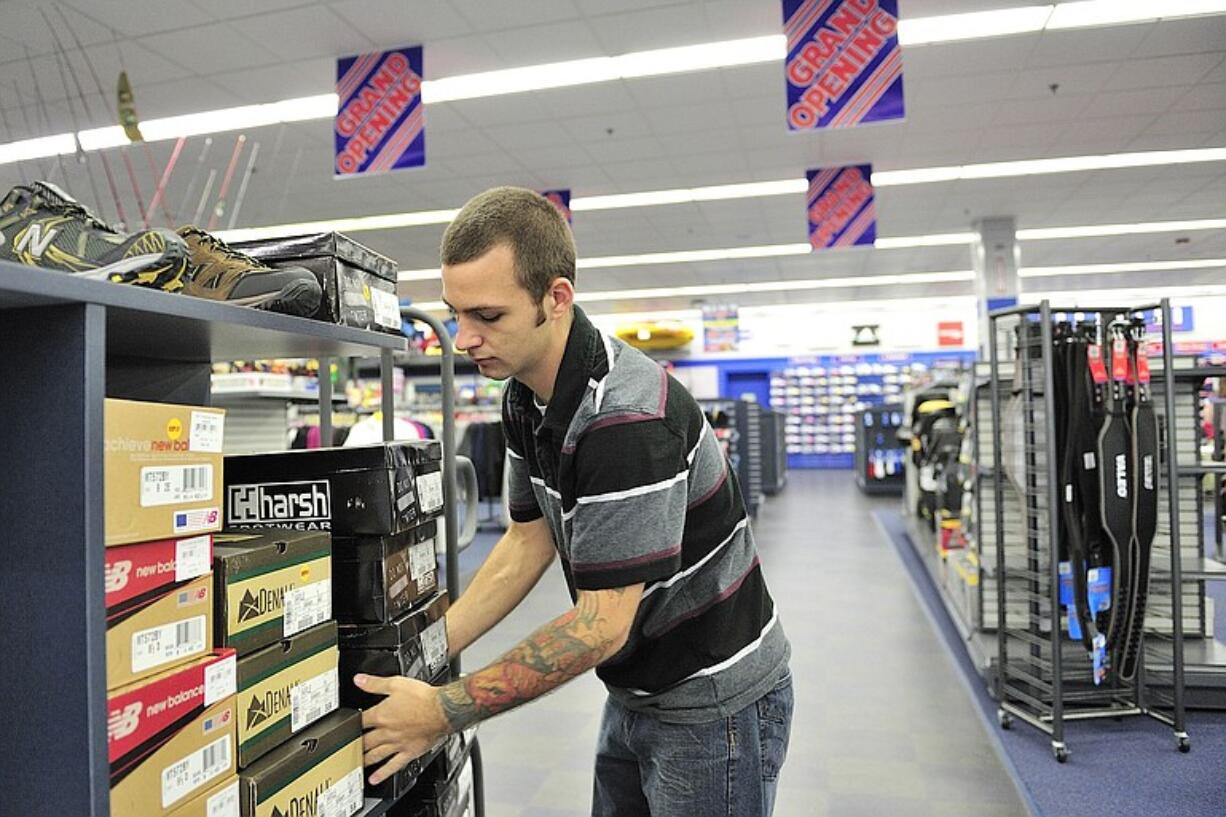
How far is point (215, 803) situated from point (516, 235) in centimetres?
84

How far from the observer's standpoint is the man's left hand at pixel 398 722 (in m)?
1.21

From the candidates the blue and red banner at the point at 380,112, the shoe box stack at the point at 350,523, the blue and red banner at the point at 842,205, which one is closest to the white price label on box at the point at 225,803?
the shoe box stack at the point at 350,523

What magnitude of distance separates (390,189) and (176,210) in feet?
9.68

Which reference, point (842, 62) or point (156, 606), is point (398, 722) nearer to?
point (156, 606)

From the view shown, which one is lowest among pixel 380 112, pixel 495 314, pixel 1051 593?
pixel 1051 593

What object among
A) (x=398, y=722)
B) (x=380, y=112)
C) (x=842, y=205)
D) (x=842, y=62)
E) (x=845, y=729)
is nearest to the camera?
(x=398, y=722)

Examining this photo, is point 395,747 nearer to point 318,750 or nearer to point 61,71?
point 318,750

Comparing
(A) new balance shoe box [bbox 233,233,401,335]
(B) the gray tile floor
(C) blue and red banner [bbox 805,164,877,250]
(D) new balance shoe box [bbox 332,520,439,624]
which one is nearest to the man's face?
(A) new balance shoe box [bbox 233,233,401,335]

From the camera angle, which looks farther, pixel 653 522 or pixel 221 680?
pixel 653 522

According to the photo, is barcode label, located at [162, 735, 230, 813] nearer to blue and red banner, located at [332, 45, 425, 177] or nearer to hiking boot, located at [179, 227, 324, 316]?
hiking boot, located at [179, 227, 324, 316]

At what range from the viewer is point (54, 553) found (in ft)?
2.57

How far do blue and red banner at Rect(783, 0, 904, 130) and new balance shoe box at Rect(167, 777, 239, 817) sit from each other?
4.84 m

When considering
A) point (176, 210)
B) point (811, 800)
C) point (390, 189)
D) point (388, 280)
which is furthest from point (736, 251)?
point (388, 280)

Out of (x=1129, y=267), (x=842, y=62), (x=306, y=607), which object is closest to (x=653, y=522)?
(x=306, y=607)
